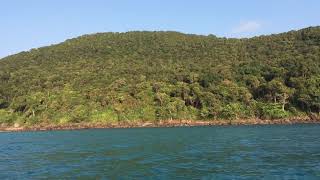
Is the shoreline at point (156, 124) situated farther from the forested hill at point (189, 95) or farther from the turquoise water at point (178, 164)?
the turquoise water at point (178, 164)

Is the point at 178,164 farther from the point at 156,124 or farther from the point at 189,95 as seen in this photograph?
the point at 189,95

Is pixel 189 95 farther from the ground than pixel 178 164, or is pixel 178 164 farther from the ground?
pixel 189 95

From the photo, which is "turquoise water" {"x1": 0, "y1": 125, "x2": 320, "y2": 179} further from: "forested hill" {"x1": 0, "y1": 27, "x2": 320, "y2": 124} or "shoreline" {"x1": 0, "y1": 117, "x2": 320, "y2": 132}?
"forested hill" {"x1": 0, "y1": 27, "x2": 320, "y2": 124}

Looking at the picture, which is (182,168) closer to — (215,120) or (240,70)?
(215,120)

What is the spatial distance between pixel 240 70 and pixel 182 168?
14634 centimetres

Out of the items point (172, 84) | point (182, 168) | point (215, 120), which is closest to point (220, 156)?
point (182, 168)

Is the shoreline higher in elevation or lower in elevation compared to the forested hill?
lower

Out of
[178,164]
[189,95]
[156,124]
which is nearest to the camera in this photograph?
[178,164]

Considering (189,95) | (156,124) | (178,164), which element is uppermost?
(189,95)

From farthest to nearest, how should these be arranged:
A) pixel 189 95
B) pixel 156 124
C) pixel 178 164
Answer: pixel 189 95
pixel 156 124
pixel 178 164

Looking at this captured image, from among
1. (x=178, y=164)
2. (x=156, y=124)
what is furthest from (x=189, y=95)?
(x=178, y=164)

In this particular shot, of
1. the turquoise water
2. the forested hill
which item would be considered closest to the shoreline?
the forested hill

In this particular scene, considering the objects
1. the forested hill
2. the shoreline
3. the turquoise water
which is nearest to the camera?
the turquoise water

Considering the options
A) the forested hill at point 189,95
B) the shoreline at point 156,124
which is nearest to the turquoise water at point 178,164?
the shoreline at point 156,124
